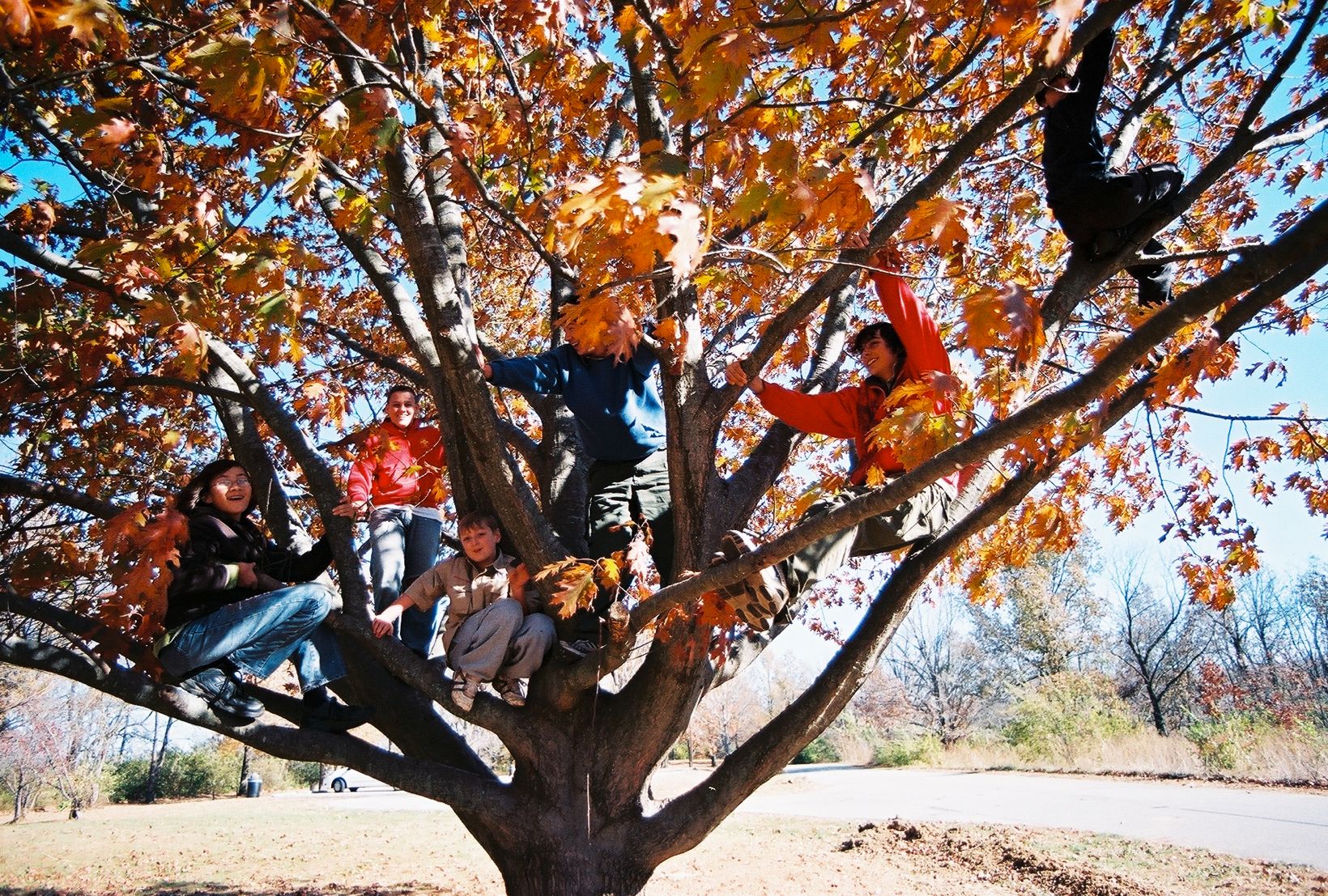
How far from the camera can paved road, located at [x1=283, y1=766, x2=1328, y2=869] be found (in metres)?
7.72

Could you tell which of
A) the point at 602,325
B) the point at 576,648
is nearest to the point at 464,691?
the point at 576,648

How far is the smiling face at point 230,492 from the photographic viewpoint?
389 centimetres

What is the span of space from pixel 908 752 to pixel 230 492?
2518cm

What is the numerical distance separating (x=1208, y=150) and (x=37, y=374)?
902cm

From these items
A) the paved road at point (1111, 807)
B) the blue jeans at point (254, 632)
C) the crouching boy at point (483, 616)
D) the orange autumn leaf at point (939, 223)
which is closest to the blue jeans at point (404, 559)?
the crouching boy at point (483, 616)

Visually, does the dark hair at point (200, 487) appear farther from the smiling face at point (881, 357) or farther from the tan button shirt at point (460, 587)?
the smiling face at point (881, 357)

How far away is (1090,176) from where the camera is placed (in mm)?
3053

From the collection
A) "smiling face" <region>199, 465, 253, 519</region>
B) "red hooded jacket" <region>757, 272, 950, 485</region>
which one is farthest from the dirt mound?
"smiling face" <region>199, 465, 253, 519</region>

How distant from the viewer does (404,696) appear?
429 centimetres

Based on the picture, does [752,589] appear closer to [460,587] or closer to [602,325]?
[602,325]

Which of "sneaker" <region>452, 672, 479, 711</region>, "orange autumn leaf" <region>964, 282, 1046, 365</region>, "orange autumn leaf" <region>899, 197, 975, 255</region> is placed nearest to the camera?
"orange autumn leaf" <region>964, 282, 1046, 365</region>

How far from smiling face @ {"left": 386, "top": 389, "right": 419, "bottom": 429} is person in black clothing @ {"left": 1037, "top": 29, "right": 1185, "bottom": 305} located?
3.80 metres

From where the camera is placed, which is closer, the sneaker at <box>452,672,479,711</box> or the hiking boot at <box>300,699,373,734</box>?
the sneaker at <box>452,672,479,711</box>

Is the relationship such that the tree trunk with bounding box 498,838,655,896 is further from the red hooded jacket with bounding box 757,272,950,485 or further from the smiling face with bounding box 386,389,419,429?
the smiling face with bounding box 386,389,419,429
